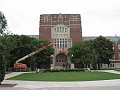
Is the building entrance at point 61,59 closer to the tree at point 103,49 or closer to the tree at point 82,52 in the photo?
the tree at point 82,52

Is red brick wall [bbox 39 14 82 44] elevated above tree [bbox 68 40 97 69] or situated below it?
→ above

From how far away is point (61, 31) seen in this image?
92.7m

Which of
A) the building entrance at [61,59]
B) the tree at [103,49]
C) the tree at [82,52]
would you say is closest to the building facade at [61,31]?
the building entrance at [61,59]

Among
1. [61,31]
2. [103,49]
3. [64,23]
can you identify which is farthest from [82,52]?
[64,23]

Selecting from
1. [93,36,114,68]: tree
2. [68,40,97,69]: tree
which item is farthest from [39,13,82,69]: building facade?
[93,36,114,68]: tree

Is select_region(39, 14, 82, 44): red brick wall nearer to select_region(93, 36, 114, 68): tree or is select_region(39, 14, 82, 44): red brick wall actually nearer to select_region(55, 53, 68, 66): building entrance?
select_region(55, 53, 68, 66): building entrance

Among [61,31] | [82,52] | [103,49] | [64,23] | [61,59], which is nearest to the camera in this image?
[82,52]

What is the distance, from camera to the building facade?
91406 millimetres

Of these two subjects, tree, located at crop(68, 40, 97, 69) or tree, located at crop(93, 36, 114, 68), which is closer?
tree, located at crop(68, 40, 97, 69)

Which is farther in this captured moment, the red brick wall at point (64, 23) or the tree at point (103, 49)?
the red brick wall at point (64, 23)

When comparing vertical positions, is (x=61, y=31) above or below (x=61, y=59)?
above

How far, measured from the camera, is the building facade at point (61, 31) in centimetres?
9141

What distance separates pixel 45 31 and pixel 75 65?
14158 millimetres

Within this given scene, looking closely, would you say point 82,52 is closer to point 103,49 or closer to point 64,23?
point 103,49
